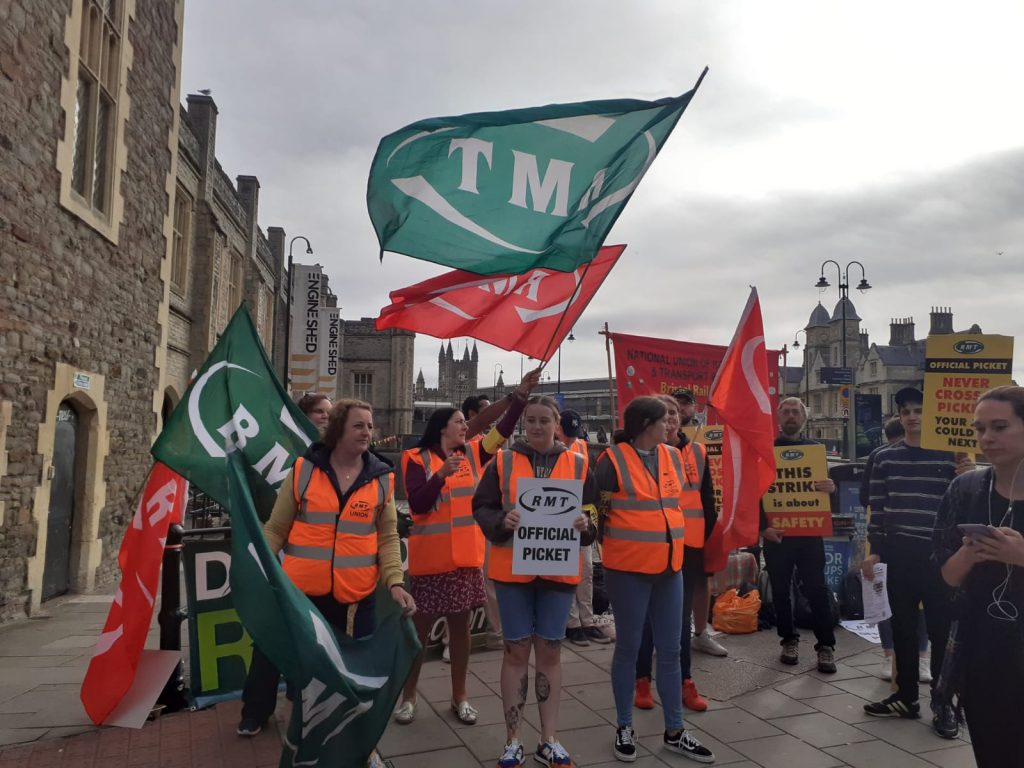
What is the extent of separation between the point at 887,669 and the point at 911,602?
103cm

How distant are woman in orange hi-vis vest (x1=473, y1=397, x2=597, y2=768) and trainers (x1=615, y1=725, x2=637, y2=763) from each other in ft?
1.16

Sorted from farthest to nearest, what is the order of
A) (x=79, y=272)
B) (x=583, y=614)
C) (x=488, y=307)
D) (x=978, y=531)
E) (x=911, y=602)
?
(x=79, y=272) < (x=583, y=614) < (x=488, y=307) < (x=911, y=602) < (x=978, y=531)

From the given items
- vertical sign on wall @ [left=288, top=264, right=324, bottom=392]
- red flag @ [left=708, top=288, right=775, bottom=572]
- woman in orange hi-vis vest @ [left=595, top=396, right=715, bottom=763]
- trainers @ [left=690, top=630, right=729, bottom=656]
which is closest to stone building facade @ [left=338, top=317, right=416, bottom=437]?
vertical sign on wall @ [left=288, top=264, right=324, bottom=392]

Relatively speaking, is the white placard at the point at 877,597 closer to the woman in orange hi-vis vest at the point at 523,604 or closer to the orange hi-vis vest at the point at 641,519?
the orange hi-vis vest at the point at 641,519

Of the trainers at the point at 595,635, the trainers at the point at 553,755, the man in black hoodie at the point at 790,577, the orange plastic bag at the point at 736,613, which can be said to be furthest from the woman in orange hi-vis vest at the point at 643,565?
the orange plastic bag at the point at 736,613

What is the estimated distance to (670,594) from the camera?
158 inches

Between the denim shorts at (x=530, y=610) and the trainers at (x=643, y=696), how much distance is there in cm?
122

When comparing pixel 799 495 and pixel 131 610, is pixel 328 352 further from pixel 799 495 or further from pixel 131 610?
pixel 799 495

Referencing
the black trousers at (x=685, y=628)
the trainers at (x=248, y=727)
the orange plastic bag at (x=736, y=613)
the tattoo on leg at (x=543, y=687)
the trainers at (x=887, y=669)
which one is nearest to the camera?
the tattoo on leg at (x=543, y=687)

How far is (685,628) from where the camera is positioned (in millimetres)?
4641

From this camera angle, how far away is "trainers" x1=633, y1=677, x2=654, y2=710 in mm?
4566

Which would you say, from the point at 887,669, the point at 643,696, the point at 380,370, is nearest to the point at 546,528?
the point at 643,696

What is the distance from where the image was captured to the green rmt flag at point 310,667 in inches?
118

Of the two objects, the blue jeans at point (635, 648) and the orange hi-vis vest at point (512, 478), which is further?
the blue jeans at point (635, 648)
